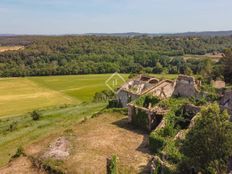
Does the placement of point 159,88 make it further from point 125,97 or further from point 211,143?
point 211,143

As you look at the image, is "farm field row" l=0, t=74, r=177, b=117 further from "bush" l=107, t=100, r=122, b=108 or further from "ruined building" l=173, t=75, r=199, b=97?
"ruined building" l=173, t=75, r=199, b=97

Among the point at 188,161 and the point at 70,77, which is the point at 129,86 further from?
the point at 70,77


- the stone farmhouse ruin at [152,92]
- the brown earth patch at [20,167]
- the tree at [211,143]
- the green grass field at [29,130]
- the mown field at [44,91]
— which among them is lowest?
the mown field at [44,91]

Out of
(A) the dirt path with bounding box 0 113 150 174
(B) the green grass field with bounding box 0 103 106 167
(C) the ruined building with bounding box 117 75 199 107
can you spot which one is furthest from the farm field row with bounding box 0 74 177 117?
(A) the dirt path with bounding box 0 113 150 174

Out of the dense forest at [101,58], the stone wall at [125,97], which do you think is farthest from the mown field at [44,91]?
the stone wall at [125,97]

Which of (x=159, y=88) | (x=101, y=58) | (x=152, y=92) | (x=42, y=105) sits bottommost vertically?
(x=42, y=105)

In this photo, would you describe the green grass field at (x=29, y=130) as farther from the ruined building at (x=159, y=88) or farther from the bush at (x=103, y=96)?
the bush at (x=103, y=96)

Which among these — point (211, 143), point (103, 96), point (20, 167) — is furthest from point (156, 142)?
point (103, 96)
